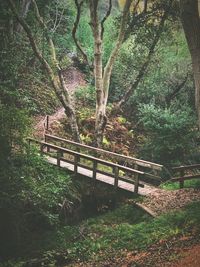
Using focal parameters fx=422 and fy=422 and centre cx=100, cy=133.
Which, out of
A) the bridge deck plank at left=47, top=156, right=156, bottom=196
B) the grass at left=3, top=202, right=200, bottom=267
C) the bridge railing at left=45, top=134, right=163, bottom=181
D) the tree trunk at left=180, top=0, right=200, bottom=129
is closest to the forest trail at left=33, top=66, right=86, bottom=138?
the bridge railing at left=45, top=134, right=163, bottom=181

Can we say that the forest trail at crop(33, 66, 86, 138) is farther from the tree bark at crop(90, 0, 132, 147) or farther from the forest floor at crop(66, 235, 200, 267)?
the forest floor at crop(66, 235, 200, 267)

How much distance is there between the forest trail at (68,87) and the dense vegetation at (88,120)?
411mm

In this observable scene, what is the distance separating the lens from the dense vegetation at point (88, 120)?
12.6 m

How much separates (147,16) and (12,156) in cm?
1405

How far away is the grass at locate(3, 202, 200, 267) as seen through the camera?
38.4 feet

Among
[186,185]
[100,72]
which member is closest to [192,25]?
[186,185]

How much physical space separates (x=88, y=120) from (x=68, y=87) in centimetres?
638

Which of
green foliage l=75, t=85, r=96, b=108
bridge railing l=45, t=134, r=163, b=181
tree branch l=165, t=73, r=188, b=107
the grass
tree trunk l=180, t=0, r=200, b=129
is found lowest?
the grass

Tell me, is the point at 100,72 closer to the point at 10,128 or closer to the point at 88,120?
the point at 88,120

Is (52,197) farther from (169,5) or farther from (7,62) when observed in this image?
(169,5)

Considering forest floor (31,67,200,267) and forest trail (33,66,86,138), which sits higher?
forest trail (33,66,86,138)

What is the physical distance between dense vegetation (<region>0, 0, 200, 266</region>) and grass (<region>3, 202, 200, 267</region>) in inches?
1.4

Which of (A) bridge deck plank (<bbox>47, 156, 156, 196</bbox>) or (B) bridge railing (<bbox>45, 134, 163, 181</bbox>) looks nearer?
(B) bridge railing (<bbox>45, 134, 163, 181</bbox>)

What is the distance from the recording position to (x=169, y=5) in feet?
72.3
